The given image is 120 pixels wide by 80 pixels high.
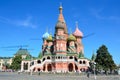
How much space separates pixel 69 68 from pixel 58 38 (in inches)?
606

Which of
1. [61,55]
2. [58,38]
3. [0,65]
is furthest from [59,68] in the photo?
[0,65]

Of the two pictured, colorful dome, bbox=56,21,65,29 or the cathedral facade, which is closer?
the cathedral facade

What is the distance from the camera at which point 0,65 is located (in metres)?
191

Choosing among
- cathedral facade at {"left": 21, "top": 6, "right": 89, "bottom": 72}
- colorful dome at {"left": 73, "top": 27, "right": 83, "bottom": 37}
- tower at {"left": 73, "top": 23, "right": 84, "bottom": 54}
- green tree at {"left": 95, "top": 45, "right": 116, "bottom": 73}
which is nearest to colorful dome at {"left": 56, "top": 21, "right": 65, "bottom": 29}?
cathedral facade at {"left": 21, "top": 6, "right": 89, "bottom": 72}

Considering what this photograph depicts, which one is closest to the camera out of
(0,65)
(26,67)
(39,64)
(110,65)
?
(110,65)

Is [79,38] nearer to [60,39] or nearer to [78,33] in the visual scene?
[78,33]

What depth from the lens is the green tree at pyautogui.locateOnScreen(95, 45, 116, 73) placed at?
81.7 metres

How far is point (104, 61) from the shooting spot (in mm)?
82000

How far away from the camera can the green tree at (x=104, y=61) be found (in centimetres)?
8168

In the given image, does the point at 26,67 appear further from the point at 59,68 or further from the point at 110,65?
the point at 110,65

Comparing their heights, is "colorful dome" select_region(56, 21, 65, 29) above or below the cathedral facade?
above

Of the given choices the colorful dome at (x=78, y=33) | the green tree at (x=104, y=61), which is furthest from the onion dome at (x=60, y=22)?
the green tree at (x=104, y=61)

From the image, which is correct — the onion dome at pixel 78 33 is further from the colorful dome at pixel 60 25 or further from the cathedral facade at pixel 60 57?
the colorful dome at pixel 60 25

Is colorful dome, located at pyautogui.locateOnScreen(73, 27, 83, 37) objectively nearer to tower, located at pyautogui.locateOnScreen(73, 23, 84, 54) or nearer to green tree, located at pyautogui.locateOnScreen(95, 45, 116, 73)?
tower, located at pyautogui.locateOnScreen(73, 23, 84, 54)
